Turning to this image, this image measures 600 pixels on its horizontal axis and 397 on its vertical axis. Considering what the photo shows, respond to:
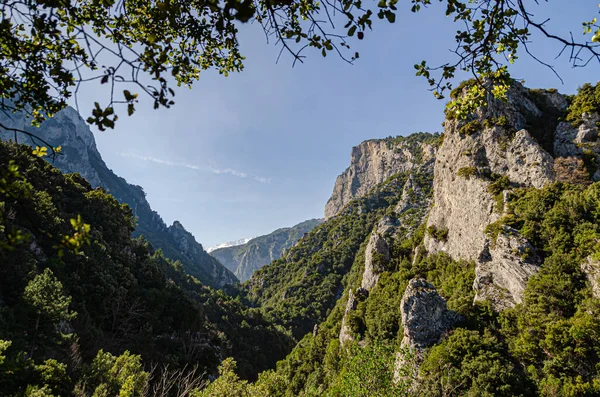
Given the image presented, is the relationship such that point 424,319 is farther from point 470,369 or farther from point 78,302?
point 78,302

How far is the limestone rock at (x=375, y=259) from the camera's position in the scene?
130 feet

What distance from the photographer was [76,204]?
3275 centimetres

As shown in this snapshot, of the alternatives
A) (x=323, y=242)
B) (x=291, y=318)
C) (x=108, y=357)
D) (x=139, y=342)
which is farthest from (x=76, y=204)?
(x=323, y=242)

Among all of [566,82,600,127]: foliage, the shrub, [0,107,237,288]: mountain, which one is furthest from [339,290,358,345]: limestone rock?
[0,107,237,288]: mountain

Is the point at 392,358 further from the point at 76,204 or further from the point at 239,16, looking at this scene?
the point at 76,204

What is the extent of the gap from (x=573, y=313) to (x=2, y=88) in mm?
24315

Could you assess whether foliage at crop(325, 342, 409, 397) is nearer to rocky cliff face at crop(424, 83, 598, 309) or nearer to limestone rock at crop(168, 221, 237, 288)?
rocky cliff face at crop(424, 83, 598, 309)

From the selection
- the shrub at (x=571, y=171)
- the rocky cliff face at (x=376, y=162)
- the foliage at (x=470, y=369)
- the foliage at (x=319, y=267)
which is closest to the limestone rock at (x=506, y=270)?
the foliage at (x=470, y=369)

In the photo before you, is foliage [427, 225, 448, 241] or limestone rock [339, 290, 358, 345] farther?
foliage [427, 225, 448, 241]

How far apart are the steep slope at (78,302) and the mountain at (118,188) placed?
87.5 m

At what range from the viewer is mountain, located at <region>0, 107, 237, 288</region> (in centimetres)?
12975

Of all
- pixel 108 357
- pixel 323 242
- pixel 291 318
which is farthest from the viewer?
pixel 323 242

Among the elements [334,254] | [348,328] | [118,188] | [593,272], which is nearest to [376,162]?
[334,254]

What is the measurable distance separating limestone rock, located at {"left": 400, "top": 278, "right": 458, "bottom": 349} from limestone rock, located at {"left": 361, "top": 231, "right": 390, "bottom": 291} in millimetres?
17077
